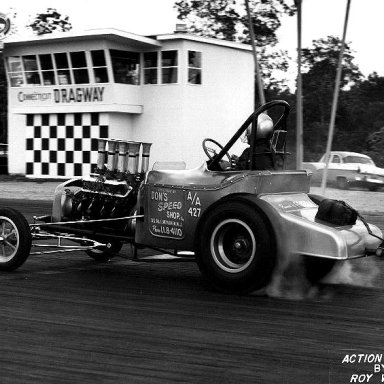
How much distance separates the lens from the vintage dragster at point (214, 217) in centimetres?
604

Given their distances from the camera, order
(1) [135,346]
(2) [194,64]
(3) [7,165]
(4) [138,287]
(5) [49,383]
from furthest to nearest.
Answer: (3) [7,165] < (2) [194,64] < (4) [138,287] < (1) [135,346] < (5) [49,383]

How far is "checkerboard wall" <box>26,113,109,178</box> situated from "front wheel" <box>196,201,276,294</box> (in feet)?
77.5

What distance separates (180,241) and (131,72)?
978 inches

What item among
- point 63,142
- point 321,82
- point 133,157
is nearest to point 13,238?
point 133,157

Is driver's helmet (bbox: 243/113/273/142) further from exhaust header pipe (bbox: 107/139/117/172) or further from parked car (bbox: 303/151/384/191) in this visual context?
parked car (bbox: 303/151/384/191)

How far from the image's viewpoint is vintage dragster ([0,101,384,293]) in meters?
6.04

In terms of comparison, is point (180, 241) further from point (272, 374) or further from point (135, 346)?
point (272, 374)

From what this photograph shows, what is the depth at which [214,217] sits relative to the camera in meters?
6.27

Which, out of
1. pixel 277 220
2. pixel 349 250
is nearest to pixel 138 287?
pixel 277 220

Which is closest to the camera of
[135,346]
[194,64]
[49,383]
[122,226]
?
[49,383]

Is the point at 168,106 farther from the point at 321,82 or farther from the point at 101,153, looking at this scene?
the point at 101,153

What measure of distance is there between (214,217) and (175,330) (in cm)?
149

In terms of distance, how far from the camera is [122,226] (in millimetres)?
7281

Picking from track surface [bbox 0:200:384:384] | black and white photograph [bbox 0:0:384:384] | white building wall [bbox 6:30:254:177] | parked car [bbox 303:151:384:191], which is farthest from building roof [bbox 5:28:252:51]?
track surface [bbox 0:200:384:384]
